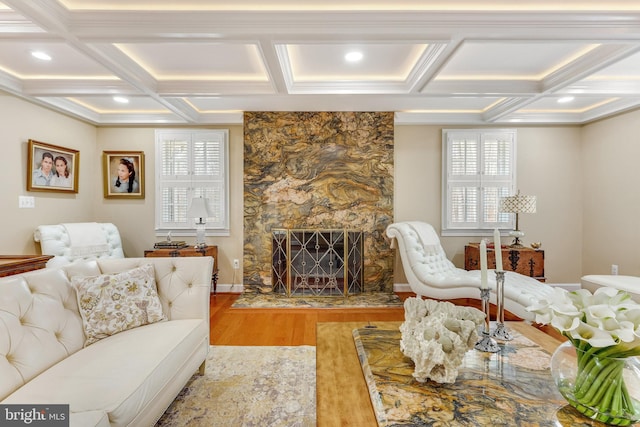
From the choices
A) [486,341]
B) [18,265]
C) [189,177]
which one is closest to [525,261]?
[486,341]

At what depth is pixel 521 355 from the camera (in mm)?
1449

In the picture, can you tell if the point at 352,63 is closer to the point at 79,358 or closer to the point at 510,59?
the point at 510,59

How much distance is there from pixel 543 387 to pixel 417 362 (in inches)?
18.8

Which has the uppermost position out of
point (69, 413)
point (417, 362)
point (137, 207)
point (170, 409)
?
point (137, 207)

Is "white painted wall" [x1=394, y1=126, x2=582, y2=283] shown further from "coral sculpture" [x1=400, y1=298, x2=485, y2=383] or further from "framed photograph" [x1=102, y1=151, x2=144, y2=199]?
"framed photograph" [x1=102, y1=151, x2=144, y2=199]

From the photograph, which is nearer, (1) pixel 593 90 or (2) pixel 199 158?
(1) pixel 593 90

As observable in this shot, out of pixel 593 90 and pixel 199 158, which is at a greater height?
pixel 593 90

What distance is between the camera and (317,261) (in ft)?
13.5

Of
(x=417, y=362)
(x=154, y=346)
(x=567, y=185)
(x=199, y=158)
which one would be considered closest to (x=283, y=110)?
(x=199, y=158)

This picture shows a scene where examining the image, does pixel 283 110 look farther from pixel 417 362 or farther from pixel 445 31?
pixel 417 362

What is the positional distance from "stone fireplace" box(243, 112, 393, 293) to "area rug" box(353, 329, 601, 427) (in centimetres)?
268

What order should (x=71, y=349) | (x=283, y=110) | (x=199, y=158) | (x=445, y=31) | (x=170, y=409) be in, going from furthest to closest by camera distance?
(x=199, y=158) → (x=283, y=110) → (x=445, y=31) → (x=170, y=409) → (x=71, y=349)

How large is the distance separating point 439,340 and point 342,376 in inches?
17.0

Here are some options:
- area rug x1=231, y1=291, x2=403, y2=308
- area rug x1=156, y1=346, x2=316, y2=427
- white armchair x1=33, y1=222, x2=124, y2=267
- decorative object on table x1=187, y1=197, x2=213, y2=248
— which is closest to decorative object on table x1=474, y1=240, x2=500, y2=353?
area rug x1=156, y1=346, x2=316, y2=427
